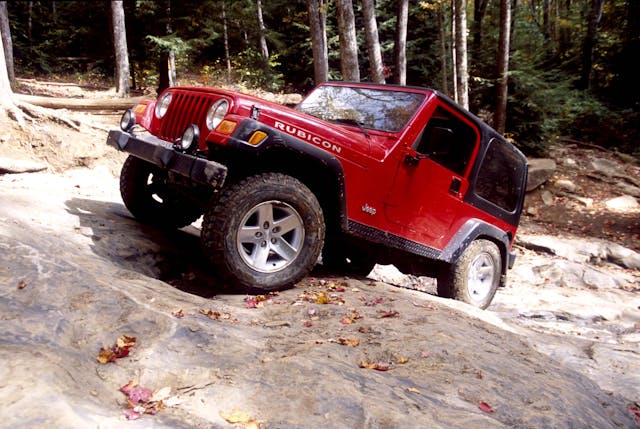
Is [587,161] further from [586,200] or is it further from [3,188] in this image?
[3,188]

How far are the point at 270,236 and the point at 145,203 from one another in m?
2.11

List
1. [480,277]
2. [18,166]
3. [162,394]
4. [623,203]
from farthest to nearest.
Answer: [623,203], [18,166], [480,277], [162,394]

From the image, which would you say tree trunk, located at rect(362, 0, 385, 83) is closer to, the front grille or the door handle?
the door handle

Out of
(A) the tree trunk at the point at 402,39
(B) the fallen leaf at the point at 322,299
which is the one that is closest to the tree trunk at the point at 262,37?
(A) the tree trunk at the point at 402,39

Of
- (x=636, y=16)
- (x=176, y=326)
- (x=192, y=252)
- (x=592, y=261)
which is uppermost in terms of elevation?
(x=636, y=16)

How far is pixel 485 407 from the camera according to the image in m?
2.48

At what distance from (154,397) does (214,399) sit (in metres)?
0.25

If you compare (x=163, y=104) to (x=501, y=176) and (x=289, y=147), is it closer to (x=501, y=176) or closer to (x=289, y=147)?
(x=289, y=147)

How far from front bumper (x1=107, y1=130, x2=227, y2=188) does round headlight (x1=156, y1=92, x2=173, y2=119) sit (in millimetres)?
314

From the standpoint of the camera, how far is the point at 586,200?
13617 mm

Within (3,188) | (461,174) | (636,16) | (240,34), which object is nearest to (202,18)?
(240,34)

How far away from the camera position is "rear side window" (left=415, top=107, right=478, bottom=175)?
4750 millimetres

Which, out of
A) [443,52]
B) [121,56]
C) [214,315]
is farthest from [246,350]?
Answer: [443,52]

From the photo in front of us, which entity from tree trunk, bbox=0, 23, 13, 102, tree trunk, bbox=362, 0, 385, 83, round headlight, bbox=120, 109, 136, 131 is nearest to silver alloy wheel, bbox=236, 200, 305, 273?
round headlight, bbox=120, 109, 136, 131
